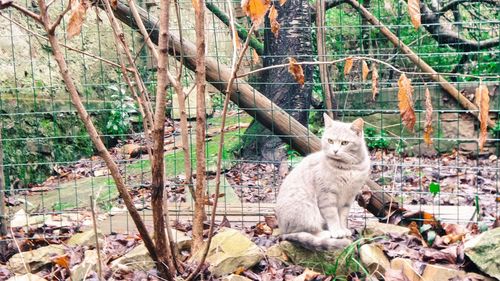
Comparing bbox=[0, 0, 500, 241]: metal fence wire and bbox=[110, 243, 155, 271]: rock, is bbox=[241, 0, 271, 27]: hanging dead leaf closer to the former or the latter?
bbox=[110, 243, 155, 271]: rock

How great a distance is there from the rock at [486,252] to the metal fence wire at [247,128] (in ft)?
3.02

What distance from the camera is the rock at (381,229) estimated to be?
14.8ft

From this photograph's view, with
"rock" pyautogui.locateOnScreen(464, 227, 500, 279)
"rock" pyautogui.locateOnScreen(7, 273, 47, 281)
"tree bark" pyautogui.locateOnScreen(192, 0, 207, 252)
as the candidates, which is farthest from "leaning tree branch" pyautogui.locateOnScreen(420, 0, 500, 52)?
"rock" pyautogui.locateOnScreen(7, 273, 47, 281)

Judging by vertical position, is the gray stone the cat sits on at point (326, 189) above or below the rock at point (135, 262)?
above

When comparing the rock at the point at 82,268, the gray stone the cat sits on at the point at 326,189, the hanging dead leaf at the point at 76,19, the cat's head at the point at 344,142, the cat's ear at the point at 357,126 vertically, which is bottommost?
the rock at the point at 82,268

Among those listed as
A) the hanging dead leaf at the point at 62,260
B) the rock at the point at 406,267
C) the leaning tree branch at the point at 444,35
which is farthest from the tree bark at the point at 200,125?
the leaning tree branch at the point at 444,35

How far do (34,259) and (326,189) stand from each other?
206 cm

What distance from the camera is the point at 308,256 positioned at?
4246mm

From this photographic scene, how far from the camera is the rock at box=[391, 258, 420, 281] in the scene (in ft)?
12.9

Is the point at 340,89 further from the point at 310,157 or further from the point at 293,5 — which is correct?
the point at 310,157

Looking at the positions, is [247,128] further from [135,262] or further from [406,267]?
[406,267]

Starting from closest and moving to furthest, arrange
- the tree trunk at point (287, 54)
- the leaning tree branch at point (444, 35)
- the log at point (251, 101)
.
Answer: the log at point (251, 101)
the tree trunk at point (287, 54)
the leaning tree branch at point (444, 35)

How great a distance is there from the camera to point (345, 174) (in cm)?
455

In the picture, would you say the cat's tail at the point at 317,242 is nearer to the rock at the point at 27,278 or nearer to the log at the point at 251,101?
the log at the point at 251,101
